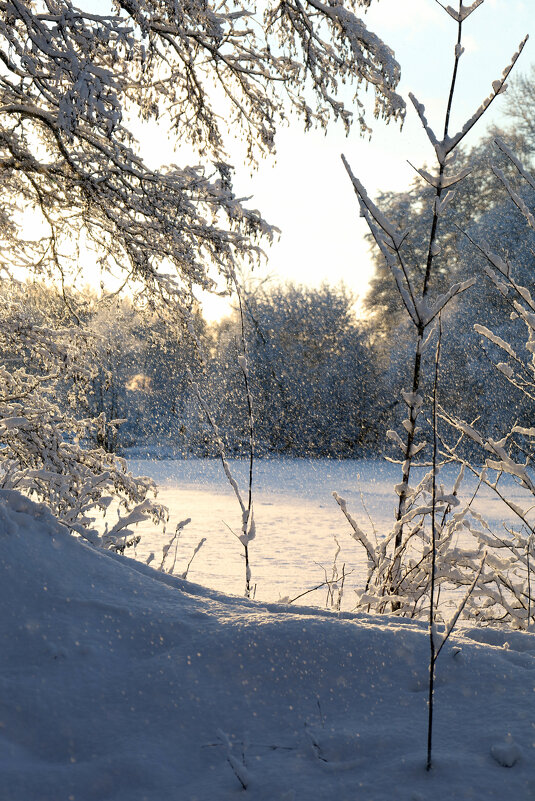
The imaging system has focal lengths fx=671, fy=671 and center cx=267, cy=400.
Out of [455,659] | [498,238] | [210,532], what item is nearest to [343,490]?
[210,532]

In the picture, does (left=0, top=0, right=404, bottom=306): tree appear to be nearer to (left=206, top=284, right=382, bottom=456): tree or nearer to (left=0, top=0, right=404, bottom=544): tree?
(left=0, top=0, right=404, bottom=544): tree

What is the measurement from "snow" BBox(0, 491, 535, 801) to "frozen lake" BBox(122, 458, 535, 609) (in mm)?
1125

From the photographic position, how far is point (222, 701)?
134 centimetres

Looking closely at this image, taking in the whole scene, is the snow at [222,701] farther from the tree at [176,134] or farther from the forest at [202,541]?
the tree at [176,134]

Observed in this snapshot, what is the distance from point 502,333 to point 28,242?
16.0m

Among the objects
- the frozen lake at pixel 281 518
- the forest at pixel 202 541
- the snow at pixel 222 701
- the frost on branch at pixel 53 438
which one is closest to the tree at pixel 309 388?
the frozen lake at pixel 281 518

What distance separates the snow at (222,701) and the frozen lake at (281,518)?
1125 millimetres

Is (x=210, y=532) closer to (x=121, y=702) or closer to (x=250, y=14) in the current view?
(x=250, y=14)

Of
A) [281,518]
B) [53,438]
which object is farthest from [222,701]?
[281,518]

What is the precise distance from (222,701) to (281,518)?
9.70 m

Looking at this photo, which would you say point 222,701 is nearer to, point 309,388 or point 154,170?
point 154,170

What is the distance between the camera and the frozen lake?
6895 millimetres

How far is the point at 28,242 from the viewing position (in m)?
4.89

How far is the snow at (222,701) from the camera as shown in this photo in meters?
1.12
